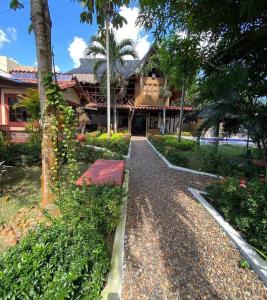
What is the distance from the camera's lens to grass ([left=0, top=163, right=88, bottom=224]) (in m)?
4.77

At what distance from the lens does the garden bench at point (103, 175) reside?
4559mm

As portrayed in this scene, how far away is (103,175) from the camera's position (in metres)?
5.24

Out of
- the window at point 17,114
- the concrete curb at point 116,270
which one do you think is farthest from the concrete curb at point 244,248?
the window at point 17,114

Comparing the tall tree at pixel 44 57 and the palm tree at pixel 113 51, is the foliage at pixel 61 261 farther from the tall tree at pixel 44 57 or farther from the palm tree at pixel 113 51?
the palm tree at pixel 113 51

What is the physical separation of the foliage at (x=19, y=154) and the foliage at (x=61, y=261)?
5.47 meters

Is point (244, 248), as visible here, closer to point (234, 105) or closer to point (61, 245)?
point (61, 245)

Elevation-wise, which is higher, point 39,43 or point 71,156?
point 39,43

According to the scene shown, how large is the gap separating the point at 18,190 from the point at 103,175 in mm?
2445

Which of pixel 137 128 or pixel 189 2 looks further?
pixel 137 128

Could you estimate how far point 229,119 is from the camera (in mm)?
7035

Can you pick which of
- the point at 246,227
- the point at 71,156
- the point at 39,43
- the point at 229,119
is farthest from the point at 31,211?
the point at 229,119

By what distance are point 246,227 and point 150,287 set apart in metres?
2.14

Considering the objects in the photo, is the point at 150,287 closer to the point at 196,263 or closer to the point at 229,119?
the point at 196,263

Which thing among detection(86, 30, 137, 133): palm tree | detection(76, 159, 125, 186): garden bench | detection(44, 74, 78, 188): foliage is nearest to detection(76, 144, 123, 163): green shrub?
detection(76, 159, 125, 186): garden bench
